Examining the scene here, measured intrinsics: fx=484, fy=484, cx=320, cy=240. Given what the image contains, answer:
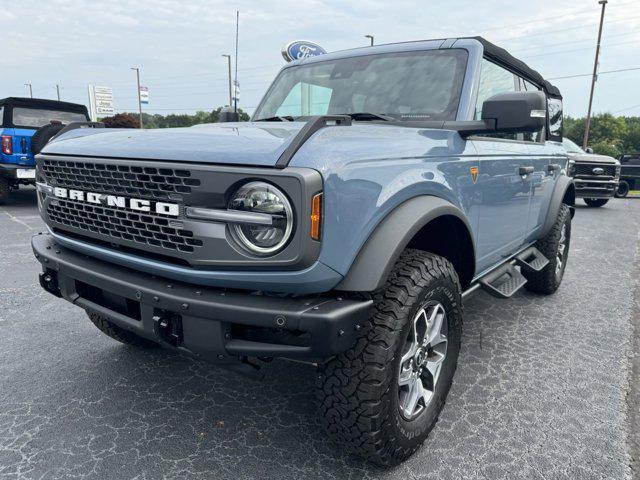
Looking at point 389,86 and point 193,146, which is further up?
point 389,86

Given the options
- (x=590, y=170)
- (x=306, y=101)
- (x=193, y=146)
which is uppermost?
(x=306, y=101)

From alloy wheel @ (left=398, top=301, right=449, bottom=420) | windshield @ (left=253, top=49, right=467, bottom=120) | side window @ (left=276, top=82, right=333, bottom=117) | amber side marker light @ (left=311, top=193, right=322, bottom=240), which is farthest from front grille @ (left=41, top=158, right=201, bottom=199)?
side window @ (left=276, top=82, right=333, bottom=117)

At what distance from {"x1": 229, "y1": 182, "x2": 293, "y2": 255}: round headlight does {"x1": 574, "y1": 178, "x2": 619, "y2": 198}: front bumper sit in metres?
12.0

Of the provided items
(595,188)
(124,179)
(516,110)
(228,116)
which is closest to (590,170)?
(595,188)

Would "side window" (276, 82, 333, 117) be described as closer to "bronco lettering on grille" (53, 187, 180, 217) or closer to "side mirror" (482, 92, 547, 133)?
"side mirror" (482, 92, 547, 133)

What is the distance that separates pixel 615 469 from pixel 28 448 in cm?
255

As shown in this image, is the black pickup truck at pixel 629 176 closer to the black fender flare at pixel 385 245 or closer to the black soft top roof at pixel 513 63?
the black soft top roof at pixel 513 63

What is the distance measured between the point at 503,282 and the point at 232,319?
2319mm

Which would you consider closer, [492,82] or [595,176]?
[492,82]

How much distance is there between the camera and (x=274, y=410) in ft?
8.12

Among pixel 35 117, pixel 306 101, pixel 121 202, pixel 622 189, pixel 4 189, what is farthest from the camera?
pixel 622 189

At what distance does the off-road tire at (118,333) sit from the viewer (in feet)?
9.37

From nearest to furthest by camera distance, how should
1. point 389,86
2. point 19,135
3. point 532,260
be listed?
point 389,86
point 532,260
point 19,135

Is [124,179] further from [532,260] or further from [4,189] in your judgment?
[4,189]
